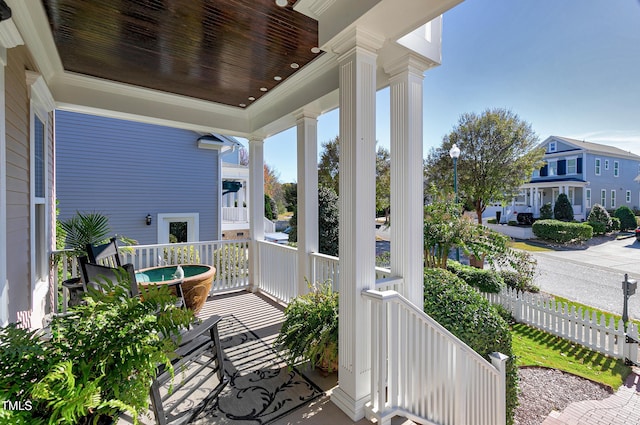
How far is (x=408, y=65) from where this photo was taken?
2.66 m

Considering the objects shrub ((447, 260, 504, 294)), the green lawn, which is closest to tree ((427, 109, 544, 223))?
shrub ((447, 260, 504, 294))

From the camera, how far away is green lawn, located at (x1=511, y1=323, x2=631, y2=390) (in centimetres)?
416

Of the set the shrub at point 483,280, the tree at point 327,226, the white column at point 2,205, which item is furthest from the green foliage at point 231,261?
the shrub at point 483,280

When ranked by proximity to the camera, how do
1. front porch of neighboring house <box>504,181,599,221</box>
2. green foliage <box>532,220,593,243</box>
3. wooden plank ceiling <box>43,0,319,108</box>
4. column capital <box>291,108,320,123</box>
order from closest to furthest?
1. wooden plank ceiling <box>43,0,319,108</box>
2. column capital <box>291,108,320,123</box>
3. green foliage <box>532,220,593,243</box>
4. front porch of neighboring house <box>504,181,599,221</box>

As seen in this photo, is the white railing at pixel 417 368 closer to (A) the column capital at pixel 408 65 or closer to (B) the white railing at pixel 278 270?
(A) the column capital at pixel 408 65

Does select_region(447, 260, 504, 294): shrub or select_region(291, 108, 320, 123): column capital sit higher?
select_region(291, 108, 320, 123): column capital

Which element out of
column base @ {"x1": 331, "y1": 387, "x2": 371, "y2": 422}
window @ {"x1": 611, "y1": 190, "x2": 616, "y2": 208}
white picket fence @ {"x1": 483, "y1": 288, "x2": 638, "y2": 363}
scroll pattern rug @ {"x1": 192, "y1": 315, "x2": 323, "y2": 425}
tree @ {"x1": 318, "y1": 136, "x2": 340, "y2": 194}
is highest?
tree @ {"x1": 318, "y1": 136, "x2": 340, "y2": 194}

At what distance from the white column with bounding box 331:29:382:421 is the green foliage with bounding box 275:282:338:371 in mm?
274

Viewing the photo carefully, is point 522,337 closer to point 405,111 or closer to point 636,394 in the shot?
point 636,394

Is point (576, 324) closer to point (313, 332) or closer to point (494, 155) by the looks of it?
point (313, 332)

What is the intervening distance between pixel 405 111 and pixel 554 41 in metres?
11.2

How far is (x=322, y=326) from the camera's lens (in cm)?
265

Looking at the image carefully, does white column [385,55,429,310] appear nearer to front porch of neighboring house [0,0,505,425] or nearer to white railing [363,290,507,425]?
front porch of neighboring house [0,0,505,425]

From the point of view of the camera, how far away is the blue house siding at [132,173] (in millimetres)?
6871
